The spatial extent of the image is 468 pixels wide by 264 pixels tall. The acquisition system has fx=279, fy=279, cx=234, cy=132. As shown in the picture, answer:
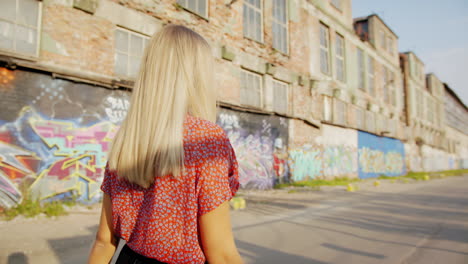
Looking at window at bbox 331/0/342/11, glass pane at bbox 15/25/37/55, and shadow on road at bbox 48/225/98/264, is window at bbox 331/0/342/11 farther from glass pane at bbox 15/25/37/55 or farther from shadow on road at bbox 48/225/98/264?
shadow on road at bbox 48/225/98/264

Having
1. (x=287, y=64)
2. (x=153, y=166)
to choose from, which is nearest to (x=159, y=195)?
(x=153, y=166)

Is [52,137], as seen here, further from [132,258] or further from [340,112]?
Result: [340,112]

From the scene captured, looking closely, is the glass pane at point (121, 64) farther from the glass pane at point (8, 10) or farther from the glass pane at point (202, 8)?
the glass pane at point (202, 8)

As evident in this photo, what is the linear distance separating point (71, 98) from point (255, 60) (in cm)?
718

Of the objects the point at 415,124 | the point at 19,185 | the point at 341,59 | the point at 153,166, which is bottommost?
the point at 19,185

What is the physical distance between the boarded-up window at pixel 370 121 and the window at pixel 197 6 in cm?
1455

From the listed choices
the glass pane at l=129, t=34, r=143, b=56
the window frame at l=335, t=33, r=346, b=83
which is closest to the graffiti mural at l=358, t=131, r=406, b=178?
the window frame at l=335, t=33, r=346, b=83

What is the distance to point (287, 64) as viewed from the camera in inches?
520

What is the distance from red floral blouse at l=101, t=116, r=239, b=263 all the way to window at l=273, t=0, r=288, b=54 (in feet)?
40.9

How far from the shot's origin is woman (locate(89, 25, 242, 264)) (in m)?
0.98

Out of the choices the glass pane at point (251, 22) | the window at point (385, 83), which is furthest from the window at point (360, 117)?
the glass pane at point (251, 22)

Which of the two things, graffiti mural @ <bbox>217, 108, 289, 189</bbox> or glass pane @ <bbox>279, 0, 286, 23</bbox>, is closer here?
graffiti mural @ <bbox>217, 108, 289, 189</bbox>

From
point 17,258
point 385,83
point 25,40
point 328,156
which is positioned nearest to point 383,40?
point 385,83

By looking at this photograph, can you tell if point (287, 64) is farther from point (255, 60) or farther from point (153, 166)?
point (153, 166)
